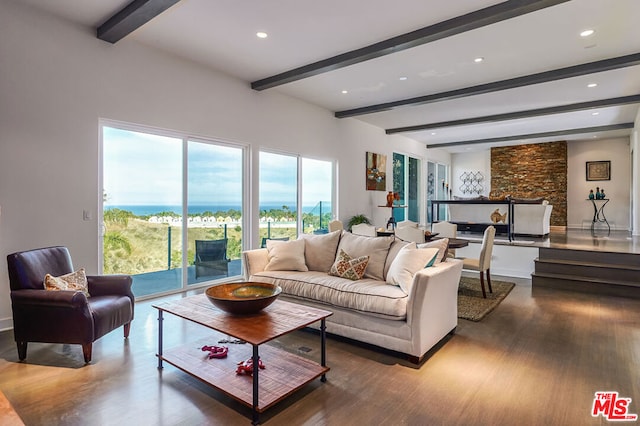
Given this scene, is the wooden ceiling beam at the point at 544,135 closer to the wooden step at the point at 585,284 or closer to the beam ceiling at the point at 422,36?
the wooden step at the point at 585,284

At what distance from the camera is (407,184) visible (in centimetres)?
1050

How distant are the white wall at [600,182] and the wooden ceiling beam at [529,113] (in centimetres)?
526

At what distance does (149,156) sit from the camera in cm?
473

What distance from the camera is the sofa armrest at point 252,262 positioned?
4.01m

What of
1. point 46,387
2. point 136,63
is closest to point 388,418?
point 46,387

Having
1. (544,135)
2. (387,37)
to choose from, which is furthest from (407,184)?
(387,37)

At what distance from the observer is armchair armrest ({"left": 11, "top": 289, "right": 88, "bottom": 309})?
2727 millimetres

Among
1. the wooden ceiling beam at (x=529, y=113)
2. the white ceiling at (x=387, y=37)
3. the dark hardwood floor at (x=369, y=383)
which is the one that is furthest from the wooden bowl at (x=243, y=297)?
the wooden ceiling beam at (x=529, y=113)

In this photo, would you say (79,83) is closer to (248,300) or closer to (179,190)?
(179,190)

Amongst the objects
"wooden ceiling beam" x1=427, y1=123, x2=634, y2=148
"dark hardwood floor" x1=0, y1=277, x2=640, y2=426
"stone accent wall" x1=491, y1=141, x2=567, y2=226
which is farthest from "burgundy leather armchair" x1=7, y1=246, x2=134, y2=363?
"stone accent wall" x1=491, y1=141, x2=567, y2=226

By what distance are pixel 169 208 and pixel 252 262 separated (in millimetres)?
1763

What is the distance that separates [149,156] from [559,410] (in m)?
4.97

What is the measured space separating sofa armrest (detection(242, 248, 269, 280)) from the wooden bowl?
113cm

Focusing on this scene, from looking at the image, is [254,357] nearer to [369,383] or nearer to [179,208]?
[369,383]
